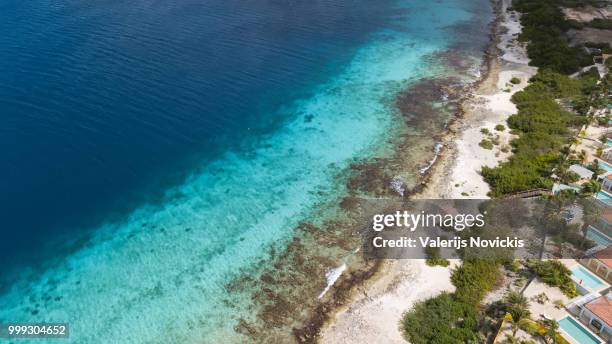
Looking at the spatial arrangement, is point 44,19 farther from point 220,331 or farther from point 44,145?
point 220,331

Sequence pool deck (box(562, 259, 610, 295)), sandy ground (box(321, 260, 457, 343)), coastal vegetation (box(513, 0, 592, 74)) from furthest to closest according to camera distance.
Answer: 1. coastal vegetation (box(513, 0, 592, 74))
2. pool deck (box(562, 259, 610, 295))
3. sandy ground (box(321, 260, 457, 343))

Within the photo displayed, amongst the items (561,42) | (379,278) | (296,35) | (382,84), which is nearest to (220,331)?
(379,278)

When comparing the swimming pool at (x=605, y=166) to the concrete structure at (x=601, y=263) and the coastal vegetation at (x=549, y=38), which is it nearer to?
A: the concrete structure at (x=601, y=263)

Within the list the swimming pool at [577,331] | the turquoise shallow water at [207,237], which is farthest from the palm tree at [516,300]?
the turquoise shallow water at [207,237]

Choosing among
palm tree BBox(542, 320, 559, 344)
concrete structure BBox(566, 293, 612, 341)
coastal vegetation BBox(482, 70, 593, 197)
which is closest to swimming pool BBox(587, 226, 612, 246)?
coastal vegetation BBox(482, 70, 593, 197)

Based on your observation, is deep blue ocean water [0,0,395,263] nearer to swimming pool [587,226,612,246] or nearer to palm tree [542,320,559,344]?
swimming pool [587,226,612,246]

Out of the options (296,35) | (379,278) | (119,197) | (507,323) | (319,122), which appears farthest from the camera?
(296,35)

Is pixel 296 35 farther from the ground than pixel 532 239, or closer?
farther from the ground
